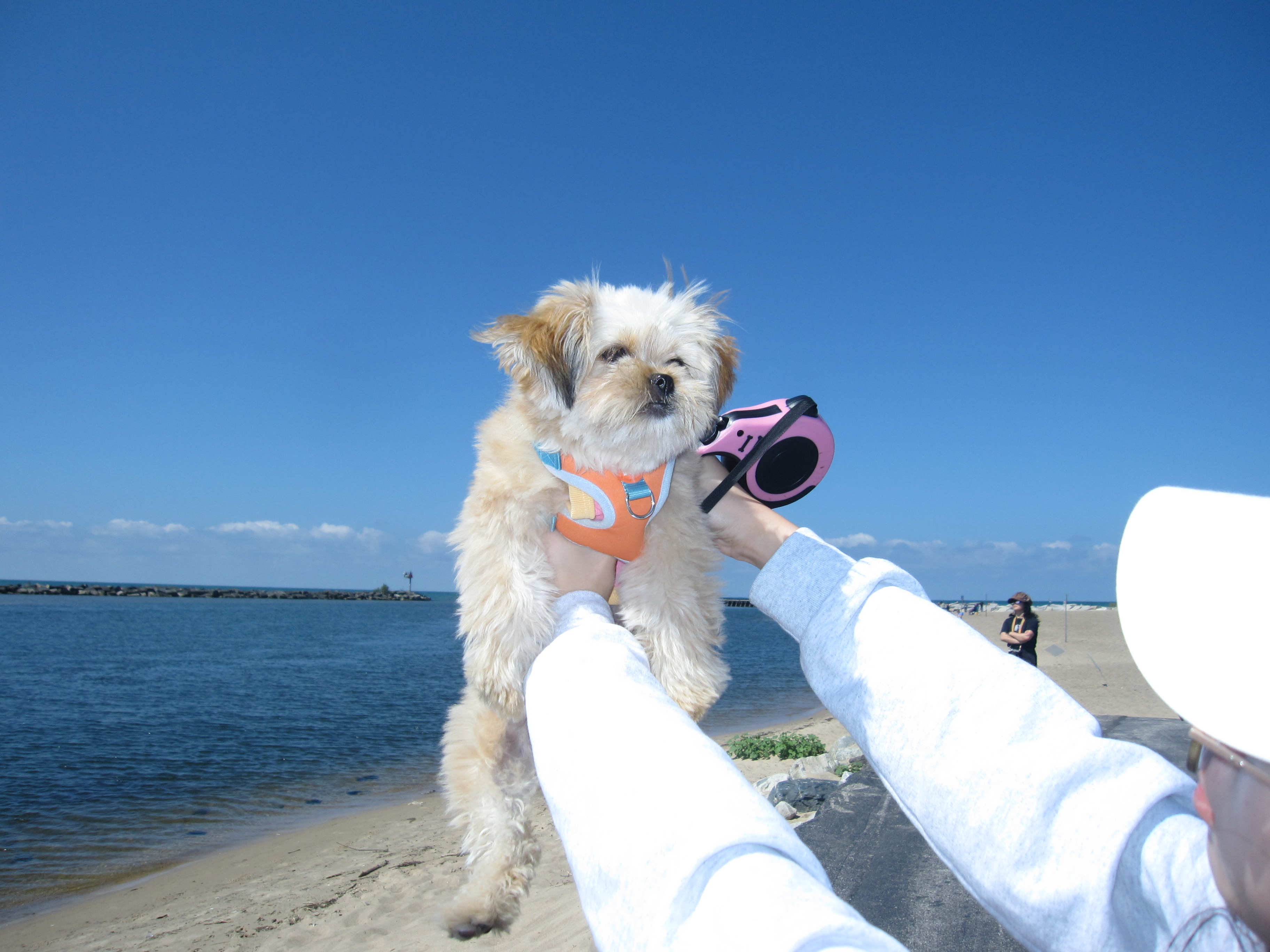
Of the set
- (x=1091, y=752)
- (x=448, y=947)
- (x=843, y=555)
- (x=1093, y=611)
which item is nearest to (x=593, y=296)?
(x=843, y=555)

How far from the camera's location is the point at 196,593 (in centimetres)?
12500

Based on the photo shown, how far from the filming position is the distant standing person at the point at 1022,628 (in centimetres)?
1260

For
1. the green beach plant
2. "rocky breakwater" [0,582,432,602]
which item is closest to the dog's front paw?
the green beach plant

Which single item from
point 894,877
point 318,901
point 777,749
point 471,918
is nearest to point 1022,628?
point 777,749

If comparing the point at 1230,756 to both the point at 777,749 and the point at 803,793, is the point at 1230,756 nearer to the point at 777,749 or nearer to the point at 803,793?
the point at 803,793

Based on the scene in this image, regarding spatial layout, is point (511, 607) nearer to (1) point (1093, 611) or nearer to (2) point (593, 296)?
(2) point (593, 296)

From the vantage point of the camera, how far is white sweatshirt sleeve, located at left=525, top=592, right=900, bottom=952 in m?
0.74

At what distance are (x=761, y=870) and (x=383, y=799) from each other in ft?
47.5

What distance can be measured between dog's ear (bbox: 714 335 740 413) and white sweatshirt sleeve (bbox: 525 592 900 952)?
6.74 feet

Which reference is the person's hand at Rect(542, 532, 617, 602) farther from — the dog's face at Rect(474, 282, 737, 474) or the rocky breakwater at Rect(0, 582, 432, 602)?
the rocky breakwater at Rect(0, 582, 432, 602)

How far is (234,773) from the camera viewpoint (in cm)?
1527

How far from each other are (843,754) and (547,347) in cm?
1199

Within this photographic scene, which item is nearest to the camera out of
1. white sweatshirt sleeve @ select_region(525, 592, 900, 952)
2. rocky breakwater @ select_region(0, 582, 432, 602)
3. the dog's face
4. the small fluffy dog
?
white sweatshirt sleeve @ select_region(525, 592, 900, 952)

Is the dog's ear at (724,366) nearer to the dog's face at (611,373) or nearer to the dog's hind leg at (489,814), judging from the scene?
the dog's face at (611,373)
